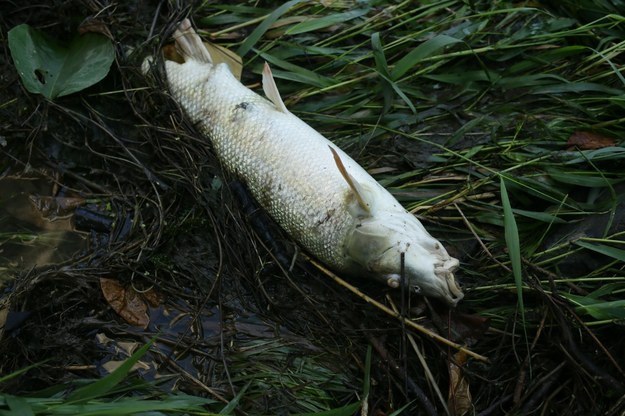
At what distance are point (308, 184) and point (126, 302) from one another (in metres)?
1.20

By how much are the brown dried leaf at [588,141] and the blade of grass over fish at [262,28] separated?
6.15 feet

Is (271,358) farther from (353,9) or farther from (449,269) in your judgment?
(353,9)

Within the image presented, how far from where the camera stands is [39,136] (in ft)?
13.5

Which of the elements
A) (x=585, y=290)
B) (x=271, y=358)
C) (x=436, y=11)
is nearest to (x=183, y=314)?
(x=271, y=358)

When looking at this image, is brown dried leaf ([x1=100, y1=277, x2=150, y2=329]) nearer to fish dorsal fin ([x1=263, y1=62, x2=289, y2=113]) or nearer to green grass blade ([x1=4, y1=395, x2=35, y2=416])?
green grass blade ([x1=4, y1=395, x2=35, y2=416])

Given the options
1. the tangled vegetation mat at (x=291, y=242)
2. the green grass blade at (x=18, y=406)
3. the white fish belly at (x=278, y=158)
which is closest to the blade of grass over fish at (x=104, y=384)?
the tangled vegetation mat at (x=291, y=242)

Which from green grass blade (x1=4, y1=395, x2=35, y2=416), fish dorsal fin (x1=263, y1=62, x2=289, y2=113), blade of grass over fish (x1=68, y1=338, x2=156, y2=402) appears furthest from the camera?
fish dorsal fin (x1=263, y1=62, x2=289, y2=113)

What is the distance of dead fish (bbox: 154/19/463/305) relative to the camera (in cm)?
337

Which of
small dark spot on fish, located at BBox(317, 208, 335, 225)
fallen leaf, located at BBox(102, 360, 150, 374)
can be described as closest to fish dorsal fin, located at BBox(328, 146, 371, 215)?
small dark spot on fish, located at BBox(317, 208, 335, 225)

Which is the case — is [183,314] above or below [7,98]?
below

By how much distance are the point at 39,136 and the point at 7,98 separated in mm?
348

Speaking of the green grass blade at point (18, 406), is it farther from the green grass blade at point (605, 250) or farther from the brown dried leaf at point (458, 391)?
the green grass blade at point (605, 250)

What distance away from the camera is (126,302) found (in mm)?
3676

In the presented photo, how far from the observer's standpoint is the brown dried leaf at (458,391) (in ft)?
10.9
